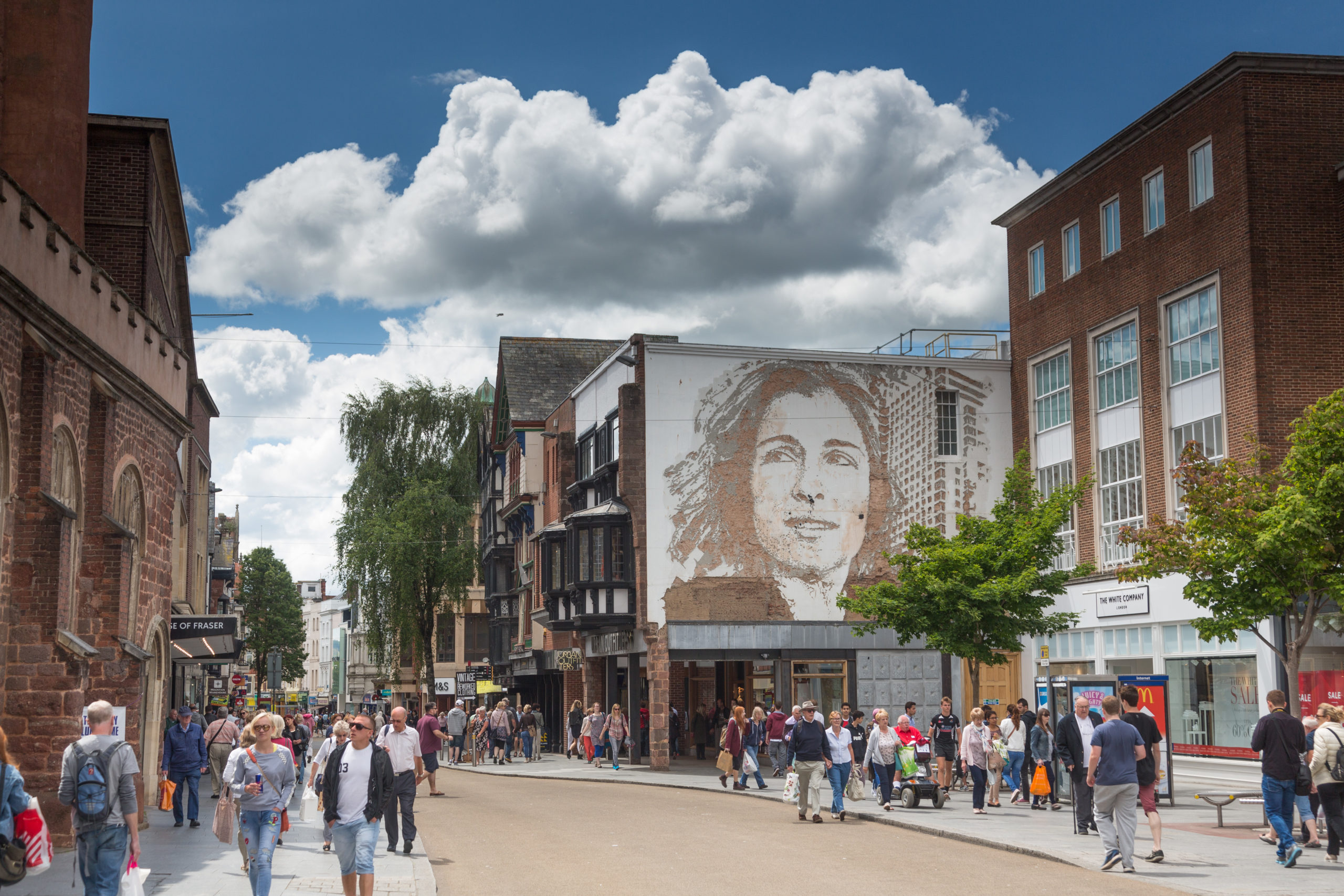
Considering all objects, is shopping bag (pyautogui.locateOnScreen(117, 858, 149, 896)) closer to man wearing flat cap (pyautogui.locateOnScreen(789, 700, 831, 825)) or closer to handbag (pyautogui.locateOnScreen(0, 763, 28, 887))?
handbag (pyautogui.locateOnScreen(0, 763, 28, 887))

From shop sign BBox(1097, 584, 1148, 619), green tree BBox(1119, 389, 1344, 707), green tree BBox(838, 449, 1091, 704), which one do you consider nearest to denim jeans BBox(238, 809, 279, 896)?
green tree BBox(1119, 389, 1344, 707)

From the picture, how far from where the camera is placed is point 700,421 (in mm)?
36719

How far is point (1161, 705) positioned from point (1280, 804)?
697 cm

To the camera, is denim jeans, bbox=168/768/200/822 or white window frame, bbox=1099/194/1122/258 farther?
white window frame, bbox=1099/194/1122/258

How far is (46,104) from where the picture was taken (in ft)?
68.5

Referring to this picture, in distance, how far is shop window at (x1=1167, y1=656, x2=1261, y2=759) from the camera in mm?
27625

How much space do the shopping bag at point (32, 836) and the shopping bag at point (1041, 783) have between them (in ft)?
54.7

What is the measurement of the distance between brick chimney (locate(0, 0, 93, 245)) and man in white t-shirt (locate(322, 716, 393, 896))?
12.9m

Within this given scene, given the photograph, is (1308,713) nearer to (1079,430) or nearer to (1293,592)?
(1293,592)

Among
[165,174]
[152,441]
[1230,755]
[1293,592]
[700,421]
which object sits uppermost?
[165,174]

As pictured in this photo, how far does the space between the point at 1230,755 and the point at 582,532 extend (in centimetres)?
1759

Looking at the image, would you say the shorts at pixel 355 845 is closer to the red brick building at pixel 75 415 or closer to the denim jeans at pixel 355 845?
the denim jeans at pixel 355 845

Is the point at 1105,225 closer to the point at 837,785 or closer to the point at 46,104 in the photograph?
the point at 837,785

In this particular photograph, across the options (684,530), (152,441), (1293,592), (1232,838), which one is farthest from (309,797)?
(684,530)
